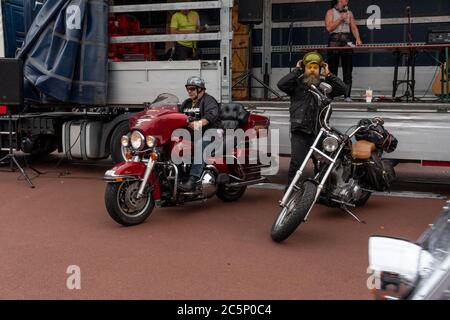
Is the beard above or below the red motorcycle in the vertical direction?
above

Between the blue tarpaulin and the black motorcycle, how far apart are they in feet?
12.4

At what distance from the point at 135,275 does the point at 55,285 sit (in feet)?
2.03

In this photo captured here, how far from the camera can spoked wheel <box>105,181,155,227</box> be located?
5625 mm

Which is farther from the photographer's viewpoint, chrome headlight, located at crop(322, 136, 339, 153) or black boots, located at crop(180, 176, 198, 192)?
black boots, located at crop(180, 176, 198, 192)

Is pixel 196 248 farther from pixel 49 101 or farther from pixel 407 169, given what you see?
pixel 407 169

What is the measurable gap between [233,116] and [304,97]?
0.98m

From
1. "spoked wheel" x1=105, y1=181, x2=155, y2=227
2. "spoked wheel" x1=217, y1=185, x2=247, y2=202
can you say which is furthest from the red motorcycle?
"spoked wheel" x1=217, y1=185, x2=247, y2=202

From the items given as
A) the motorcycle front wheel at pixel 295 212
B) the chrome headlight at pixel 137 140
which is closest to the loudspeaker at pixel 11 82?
the chrome headlight at pixel 137 140

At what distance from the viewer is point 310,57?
6.12 meters

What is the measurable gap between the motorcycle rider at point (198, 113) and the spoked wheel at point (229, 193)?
→ 76cm

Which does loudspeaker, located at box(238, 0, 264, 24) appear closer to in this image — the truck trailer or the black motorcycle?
the truck trailer

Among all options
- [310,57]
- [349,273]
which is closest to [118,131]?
[310,57]

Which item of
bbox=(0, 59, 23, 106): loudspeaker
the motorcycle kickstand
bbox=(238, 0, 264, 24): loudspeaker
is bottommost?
the motorcycle kickstand

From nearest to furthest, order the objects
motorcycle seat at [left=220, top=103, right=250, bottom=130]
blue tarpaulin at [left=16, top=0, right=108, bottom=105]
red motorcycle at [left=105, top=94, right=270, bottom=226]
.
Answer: red motorcycle at [left=105, top=94, right=270, bottom=226] → motorcycle seat at [left=220, top=103, right=250, bottom=130] → blue tarpaulin at [left=16, top=0, right=108, bottom=105]
